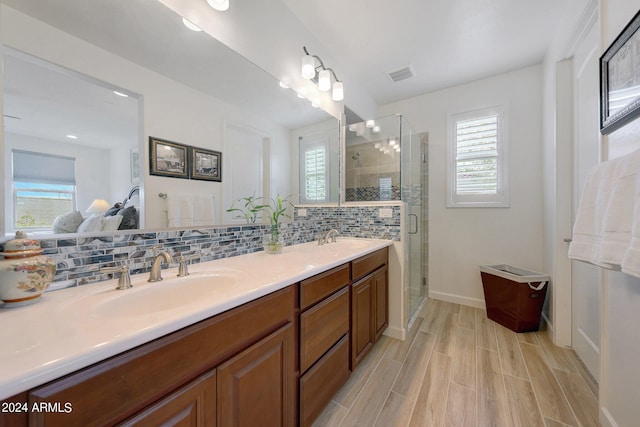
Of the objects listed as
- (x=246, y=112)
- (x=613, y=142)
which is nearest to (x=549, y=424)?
(x=613, y=142)

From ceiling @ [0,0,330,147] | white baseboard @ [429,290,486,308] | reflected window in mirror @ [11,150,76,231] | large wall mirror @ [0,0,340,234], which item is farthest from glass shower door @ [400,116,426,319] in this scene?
reflected window in mirror @ [11,150,76,231]

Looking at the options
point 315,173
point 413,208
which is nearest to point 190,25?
point 315,173

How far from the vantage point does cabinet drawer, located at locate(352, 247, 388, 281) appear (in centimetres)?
151

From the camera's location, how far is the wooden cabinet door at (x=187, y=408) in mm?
562

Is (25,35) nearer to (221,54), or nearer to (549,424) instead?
(221,54)

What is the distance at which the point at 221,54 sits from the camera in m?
1.29

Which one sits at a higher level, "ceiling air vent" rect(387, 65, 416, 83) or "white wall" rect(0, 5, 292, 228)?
"ceiling air vent" rect(387, 65, 416, 83)

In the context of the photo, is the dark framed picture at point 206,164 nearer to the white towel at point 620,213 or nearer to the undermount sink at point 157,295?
the undermount sink at point 157,295

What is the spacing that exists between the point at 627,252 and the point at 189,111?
1865 mm

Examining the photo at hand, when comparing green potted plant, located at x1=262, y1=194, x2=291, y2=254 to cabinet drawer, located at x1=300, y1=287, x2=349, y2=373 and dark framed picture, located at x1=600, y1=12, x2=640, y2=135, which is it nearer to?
cabinet drawer, located at x1=300, y1=287, x2=349, y2=373

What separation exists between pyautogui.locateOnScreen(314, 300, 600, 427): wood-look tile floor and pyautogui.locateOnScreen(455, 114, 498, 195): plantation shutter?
4.81ft

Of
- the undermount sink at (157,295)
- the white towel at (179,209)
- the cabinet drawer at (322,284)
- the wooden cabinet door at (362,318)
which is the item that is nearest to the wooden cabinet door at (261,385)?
the cabinet drawer at (322,284)

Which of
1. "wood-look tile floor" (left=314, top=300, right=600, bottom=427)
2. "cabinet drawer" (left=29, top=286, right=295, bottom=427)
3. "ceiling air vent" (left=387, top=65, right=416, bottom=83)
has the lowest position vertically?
"wood-look tile floor" (left=314, top=300, right=600, bottom=427)

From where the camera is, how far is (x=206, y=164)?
1235 millimetres
